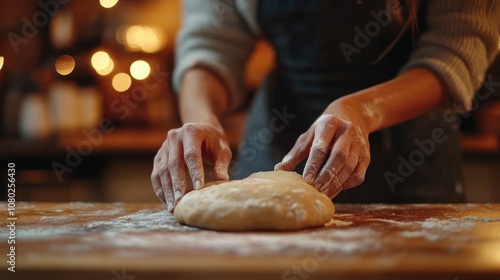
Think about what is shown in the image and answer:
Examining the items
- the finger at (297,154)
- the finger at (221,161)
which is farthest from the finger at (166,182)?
the finger at (297,154)

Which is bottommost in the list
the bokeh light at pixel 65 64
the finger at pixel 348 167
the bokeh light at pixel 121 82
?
the finger at pixel 348 167

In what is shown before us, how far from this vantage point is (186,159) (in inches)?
46.8

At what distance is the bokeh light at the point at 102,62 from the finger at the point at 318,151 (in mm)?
2324

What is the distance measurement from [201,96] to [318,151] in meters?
0.57

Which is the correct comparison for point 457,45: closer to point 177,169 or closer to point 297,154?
point 297,154

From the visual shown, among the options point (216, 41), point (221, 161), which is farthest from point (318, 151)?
point (216, 41)

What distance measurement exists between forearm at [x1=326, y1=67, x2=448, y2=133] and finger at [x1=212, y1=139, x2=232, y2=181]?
0.24 m

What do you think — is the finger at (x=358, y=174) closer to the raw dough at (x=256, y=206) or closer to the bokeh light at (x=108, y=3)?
the raw dough at (x=256, y=206)

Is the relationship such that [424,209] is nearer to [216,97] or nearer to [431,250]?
[431,250]

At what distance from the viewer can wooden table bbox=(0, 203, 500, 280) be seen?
0.70m

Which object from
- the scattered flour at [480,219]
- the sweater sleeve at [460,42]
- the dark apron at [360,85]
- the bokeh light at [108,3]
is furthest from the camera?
the bokeh light at [108,3]

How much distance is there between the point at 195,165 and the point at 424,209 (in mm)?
509

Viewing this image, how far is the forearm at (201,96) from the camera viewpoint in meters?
1.55

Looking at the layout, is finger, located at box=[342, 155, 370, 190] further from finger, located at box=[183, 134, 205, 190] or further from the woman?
finger, located at box=[183, 134, 205, 190]
